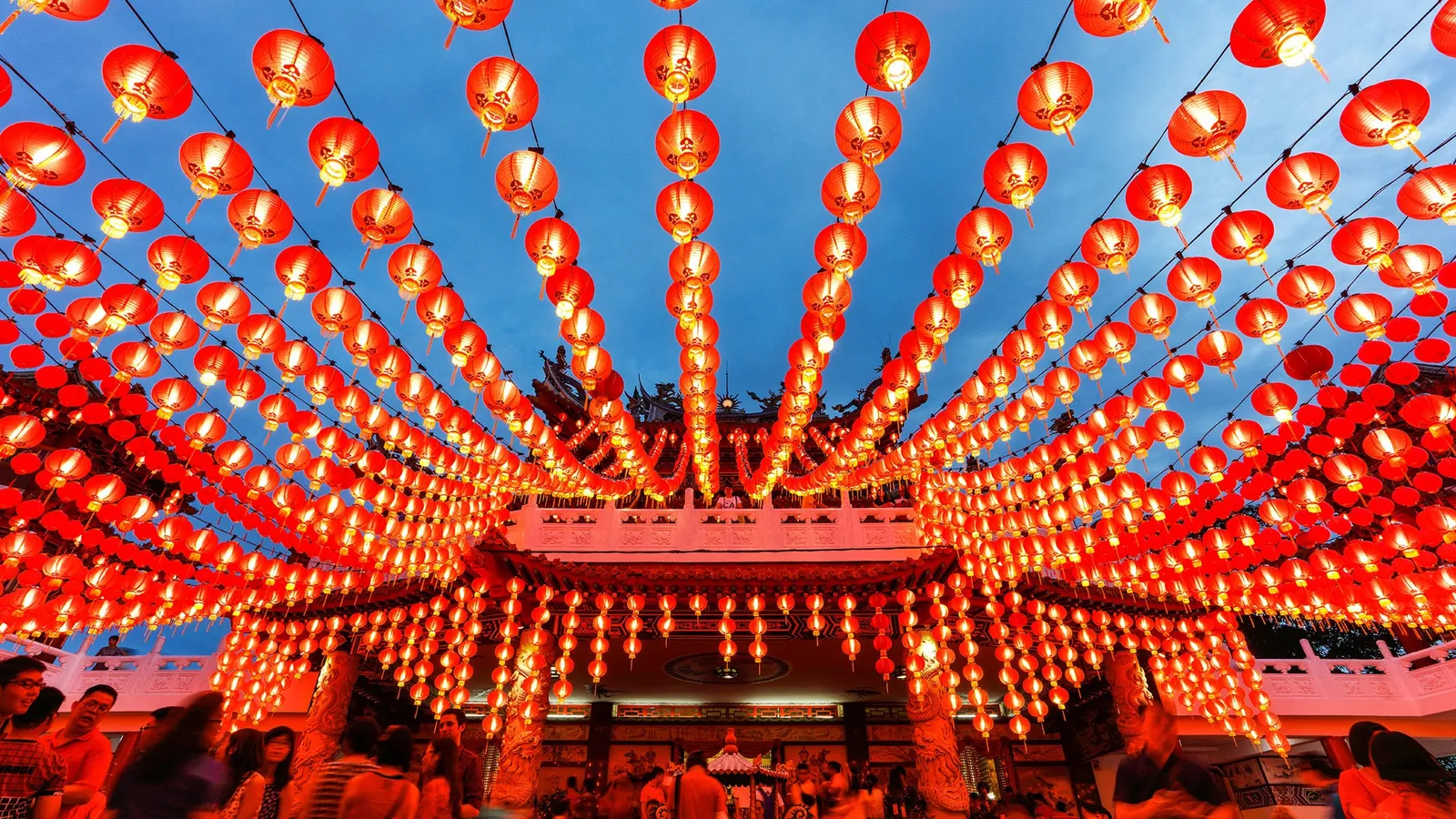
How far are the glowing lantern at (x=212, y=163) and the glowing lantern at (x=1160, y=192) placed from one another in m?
5.89

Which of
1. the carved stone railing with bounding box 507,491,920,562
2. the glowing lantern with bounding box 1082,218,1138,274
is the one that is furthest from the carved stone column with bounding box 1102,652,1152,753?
the glowing lantern with bounding box 1082,218,1138,274

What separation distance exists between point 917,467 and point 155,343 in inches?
360

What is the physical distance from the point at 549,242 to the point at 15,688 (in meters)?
3.75

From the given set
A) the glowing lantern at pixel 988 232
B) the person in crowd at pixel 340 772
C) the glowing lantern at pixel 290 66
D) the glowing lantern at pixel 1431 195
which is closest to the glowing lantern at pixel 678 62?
the glowing lantern at pixel 290 66

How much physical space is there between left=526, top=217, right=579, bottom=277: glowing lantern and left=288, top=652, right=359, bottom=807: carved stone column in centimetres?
937

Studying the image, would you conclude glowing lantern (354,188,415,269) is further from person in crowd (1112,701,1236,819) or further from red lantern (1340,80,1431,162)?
red lantern (1340,80,1431,162)

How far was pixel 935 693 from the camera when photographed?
9484 millimetres

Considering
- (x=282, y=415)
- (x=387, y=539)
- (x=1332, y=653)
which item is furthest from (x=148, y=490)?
(x=1332, y=653)

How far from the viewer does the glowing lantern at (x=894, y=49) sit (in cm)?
354

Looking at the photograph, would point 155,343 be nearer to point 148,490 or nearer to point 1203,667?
point 148,490

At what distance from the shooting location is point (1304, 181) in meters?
4.16

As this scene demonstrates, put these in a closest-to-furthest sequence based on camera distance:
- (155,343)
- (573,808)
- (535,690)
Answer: (155,343), (573,808), (535,690)

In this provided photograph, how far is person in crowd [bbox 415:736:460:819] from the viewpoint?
3303mm

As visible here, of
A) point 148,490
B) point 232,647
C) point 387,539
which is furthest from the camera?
point 148,490
